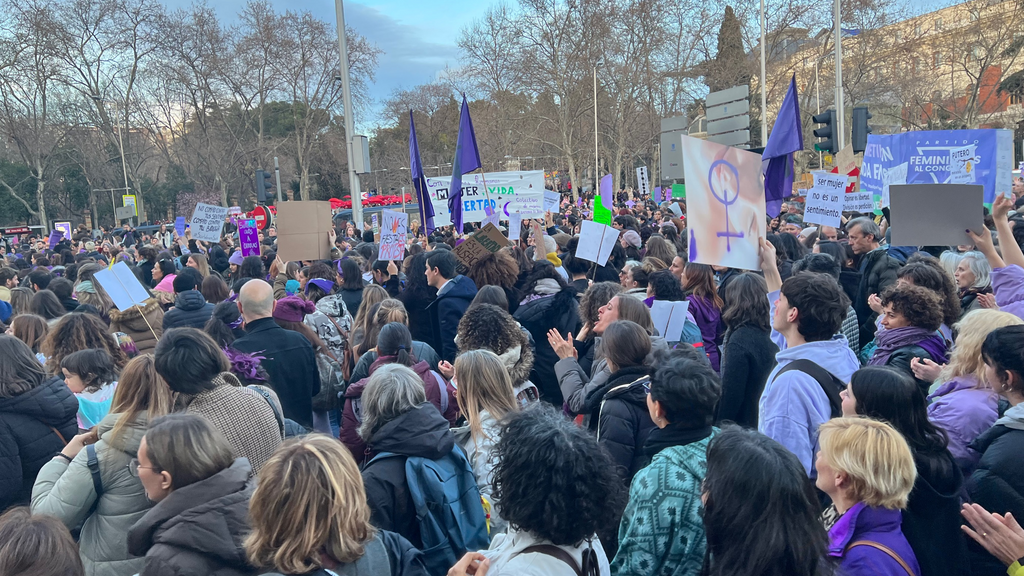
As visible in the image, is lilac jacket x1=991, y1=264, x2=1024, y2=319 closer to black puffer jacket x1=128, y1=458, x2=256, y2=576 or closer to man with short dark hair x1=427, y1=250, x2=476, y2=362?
man with short dark hair x1=427, y1=250, x2=476, y2=362

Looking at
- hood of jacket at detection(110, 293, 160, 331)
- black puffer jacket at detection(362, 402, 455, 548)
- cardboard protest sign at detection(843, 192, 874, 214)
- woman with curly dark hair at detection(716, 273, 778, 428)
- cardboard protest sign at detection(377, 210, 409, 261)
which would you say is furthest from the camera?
cardboard protest sign at detection(843, 192, 874, 214)

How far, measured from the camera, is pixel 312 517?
82.1 inches

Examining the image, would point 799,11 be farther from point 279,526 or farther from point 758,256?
point 279,526

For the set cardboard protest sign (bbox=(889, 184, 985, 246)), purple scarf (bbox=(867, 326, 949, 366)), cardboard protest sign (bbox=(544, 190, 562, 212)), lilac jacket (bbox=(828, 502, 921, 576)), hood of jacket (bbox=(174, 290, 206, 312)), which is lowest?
lilac jacket (bbox=(828, 502, 921, 576))

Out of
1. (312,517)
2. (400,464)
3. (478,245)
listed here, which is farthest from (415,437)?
(478,245)

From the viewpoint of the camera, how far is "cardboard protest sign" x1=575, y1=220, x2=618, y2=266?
6.72 meters


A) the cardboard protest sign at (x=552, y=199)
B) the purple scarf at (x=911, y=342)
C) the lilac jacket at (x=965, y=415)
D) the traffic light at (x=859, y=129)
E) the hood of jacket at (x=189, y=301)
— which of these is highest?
the traffic light at (x=859, y=129)

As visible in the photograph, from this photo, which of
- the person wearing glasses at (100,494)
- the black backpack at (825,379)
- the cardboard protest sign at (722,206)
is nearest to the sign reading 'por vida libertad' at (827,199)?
the cardboard protest sign at (722,206)

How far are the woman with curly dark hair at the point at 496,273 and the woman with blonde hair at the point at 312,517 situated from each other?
4.37m

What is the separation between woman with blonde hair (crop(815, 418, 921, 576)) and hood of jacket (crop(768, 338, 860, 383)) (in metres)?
0.90

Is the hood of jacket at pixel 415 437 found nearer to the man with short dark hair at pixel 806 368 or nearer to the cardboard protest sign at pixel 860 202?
the man with short dark hair at pixel 806 368

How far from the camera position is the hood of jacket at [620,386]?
317cm

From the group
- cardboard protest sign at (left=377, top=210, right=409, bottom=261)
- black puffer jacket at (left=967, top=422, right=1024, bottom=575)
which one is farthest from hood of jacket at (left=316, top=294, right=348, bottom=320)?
black puffer jacket at (left=967, top=422, right=1024, bottom=575)

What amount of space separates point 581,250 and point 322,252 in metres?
3.74
